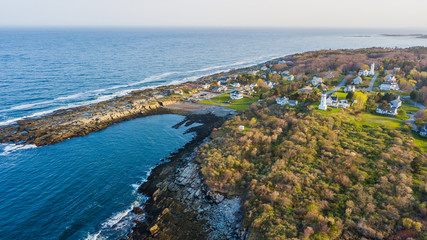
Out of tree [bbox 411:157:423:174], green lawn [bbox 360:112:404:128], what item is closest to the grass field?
green lawn [bbox 360:112:404:128]

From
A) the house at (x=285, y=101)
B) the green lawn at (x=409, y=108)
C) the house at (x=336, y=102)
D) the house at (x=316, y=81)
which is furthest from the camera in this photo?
the house at (x=316, y=81)

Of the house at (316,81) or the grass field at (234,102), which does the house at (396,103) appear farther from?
the grass field at (234,102)

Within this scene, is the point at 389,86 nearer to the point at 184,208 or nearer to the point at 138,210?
the point at 184,208

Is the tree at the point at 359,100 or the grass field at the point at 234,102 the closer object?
the tree at the point at 359,100

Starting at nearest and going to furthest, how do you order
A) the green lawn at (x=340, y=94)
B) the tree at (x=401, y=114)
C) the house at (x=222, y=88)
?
the tree at (x=401, y=114) < the green lawn at (x=340, y=94) < the house at (x=222, y=88)

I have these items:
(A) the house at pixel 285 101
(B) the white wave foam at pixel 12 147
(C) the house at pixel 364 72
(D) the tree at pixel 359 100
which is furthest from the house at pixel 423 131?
(B) the white wave foam at pixel 12 147

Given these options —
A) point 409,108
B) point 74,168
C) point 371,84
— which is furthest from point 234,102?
point 74,168
